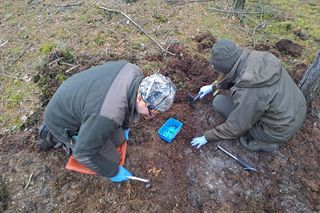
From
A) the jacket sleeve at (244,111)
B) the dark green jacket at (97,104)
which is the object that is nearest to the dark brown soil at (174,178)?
the jacket sleeve at (244,111)

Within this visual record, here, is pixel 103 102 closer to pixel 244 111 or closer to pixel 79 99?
pixel 79 99

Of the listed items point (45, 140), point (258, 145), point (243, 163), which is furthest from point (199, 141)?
point (45, 140)

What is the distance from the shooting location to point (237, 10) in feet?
15.4

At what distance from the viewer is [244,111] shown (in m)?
2.50

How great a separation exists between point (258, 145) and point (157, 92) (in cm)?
151

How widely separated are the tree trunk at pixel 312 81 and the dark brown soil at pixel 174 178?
0.30m

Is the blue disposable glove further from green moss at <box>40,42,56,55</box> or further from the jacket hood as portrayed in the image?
green moss at <box>40,42,56,55</box>

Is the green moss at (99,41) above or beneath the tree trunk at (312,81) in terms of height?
beneath

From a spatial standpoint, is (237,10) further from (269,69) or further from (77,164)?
(77,164)

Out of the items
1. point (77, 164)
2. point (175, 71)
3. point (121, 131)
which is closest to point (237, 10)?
point (175, 71)

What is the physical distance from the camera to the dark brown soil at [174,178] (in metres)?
2.63

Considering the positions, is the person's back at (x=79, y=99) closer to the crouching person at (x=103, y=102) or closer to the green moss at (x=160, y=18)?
the crouching person at (x=103, y=102)

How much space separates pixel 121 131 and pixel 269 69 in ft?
4.61

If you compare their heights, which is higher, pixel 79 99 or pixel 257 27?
pixel 79 99
